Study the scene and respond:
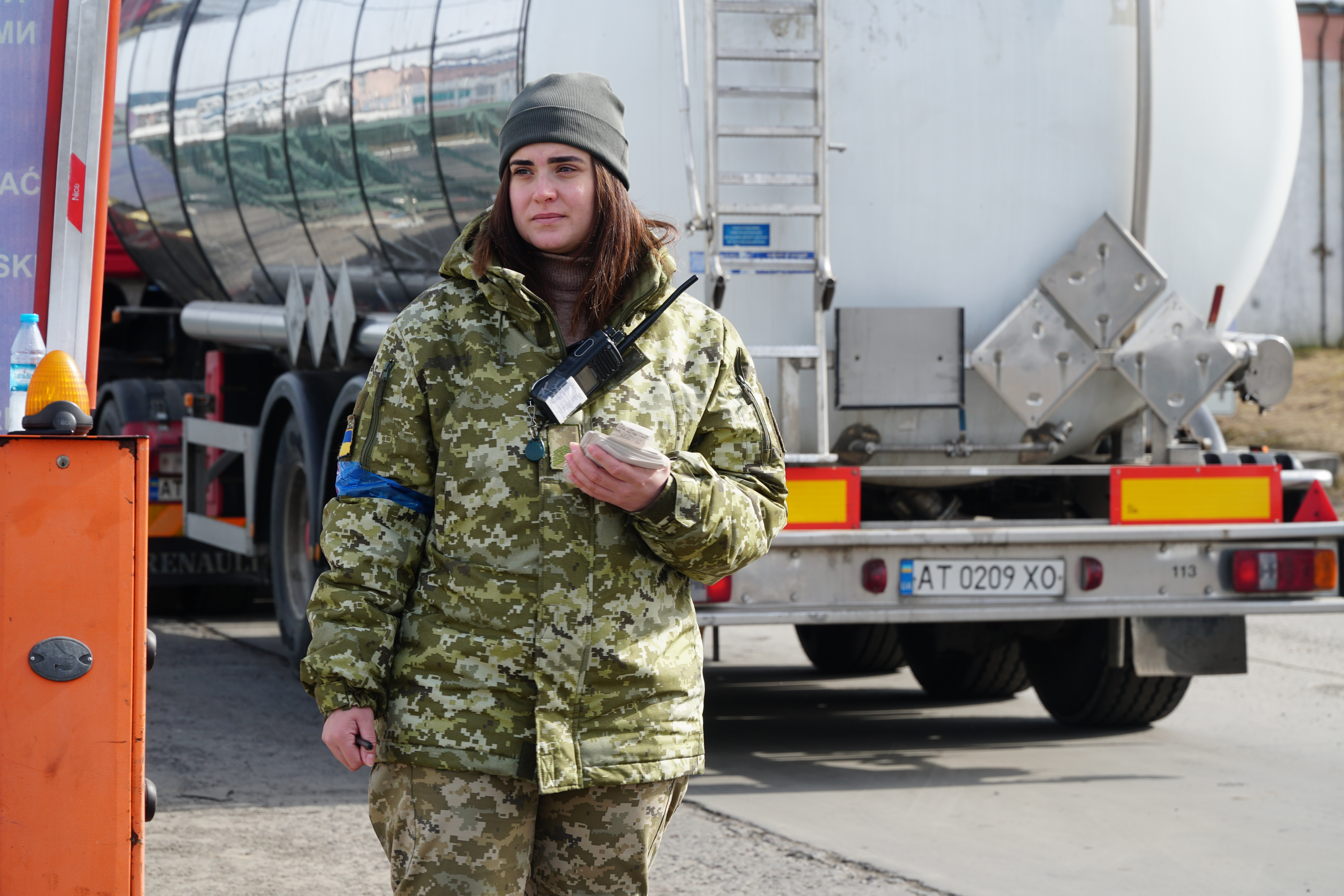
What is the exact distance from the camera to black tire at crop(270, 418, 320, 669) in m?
7.50

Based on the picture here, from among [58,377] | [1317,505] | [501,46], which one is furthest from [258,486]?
[58,377]

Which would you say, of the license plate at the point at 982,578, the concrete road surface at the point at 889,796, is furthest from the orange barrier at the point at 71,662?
the license plate at the point at 982,578

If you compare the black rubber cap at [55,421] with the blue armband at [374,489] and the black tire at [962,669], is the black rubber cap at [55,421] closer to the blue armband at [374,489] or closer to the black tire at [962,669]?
the blue armband at [374,489]

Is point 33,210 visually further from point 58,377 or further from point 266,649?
point 266,649

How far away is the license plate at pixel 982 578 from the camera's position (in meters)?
5.64

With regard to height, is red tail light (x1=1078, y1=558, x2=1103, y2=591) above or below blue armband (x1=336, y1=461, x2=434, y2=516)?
below

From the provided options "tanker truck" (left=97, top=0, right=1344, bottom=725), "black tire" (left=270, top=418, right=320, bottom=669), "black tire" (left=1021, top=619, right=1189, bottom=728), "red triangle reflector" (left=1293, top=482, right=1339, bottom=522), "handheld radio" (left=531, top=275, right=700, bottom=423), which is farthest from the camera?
"black tire" (left=270, top=418, right=320, bottom=669)

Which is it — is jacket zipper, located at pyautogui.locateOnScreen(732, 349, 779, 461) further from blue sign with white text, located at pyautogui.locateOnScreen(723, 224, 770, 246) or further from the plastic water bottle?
blue sign with white text, located at pyautogui.locateOnScreen(723, 224, 770, 246)

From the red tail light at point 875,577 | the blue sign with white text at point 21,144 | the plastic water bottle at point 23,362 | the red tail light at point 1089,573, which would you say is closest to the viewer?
the plastic water bottle at point 23,362

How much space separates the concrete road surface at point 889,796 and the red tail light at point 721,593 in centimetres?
61

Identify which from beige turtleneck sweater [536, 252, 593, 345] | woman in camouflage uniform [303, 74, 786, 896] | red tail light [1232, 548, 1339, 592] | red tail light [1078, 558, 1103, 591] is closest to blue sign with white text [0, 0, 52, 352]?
woman in camouflage uniform [303, 74, 786, 896]

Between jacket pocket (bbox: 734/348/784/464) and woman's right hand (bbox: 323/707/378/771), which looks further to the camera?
jacket pocket (bbox: 734/348/784/464)

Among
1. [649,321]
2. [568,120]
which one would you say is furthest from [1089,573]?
[568,120]

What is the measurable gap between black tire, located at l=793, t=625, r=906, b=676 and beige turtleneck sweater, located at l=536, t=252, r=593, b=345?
5428 mm
